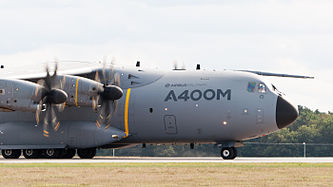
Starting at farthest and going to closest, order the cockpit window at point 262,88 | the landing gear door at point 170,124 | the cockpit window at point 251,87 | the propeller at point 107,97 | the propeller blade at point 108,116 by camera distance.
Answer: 1. the propeller blade at point 108,116
2. the landing gear door at point 170,124
3. the propeller at point 107,97
4. the cockpit window at point 251,87
5. the cockpit window at point 262,88

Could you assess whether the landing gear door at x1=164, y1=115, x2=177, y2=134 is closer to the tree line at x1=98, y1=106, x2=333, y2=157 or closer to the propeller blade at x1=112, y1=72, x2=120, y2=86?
the propeller blade at x1=112, y1=72, x2=120, y2=86

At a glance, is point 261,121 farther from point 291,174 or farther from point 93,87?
point 291,174

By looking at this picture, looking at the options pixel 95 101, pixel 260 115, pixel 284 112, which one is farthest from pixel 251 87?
pixel 95 101

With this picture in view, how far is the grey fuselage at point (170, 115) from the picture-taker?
3803 cm

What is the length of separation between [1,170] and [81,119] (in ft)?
46.2

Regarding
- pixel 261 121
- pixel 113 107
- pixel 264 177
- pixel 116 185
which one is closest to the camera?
pixel 116 185

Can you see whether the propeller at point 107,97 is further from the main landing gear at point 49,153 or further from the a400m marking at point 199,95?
the a400m marking at point 199,95

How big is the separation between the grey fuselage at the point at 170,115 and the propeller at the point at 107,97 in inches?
12.3

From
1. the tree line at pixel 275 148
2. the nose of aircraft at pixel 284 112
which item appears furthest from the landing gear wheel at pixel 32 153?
the tree line at pixel 275 148

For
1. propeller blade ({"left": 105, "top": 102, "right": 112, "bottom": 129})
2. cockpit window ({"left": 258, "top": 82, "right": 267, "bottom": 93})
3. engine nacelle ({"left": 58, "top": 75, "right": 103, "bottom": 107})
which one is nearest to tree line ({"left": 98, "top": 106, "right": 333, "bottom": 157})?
cockpit window ({"left": 258, "top": 82, "right": 267, "bottom": 93})

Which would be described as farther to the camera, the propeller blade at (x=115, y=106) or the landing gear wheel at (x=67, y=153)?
the landing gear wheel at (x=67, y=153)

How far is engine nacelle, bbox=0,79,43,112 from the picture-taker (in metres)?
37.2

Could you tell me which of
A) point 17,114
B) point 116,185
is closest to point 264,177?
point 116,185

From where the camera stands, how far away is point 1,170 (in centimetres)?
2697
